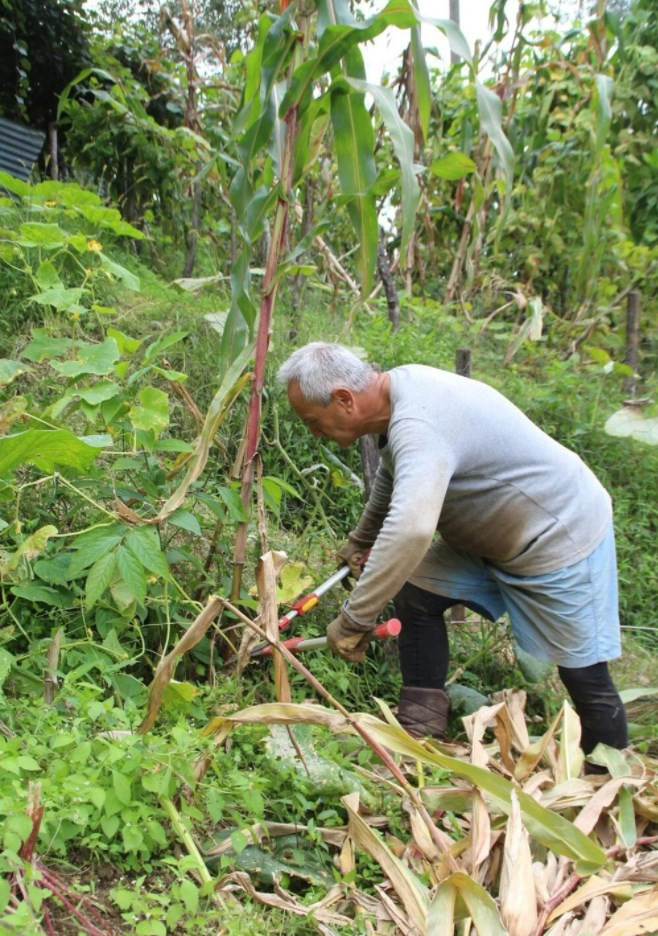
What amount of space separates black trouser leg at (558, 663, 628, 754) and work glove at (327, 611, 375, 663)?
65cm

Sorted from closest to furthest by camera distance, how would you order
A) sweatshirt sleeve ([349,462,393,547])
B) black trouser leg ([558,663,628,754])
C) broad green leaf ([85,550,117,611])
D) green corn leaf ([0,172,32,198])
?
broad green leaf ([85,550,117,611]), black trouser leg ([558,663,628,754]), sweatshirt sleeve ([349,462,393,547]), green corn leaf ([0,172,32,198])

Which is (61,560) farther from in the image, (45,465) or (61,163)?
(61,163)

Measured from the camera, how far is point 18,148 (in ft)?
17.0

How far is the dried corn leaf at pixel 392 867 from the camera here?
1.88 meters

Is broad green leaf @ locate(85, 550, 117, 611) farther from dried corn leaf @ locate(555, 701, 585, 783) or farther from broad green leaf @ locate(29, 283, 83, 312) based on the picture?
dried corn leaf @ locate(555, 701, 585, 783)

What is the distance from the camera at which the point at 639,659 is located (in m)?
3.65

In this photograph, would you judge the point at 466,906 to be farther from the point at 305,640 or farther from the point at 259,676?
the point at 259,676

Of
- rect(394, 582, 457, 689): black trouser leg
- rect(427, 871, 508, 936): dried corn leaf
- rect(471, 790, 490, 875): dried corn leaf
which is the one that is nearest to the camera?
rect(427, 871, 508, 936): dried corn leaf

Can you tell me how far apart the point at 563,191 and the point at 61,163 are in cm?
359

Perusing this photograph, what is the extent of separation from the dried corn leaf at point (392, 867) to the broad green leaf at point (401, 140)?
1.46m

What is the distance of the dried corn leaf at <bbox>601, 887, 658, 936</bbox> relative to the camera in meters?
1.82

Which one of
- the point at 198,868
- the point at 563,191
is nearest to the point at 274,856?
the point at 198,868

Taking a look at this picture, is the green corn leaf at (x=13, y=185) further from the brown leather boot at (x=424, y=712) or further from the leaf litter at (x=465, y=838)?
the brown leather boot at (x=424, y=712)

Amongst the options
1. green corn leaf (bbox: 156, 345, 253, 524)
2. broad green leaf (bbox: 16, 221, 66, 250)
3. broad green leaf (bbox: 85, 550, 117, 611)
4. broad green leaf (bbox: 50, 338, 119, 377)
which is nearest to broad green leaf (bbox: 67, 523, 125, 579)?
broad green leaf (bbox: 85, 550, 117, 611)
